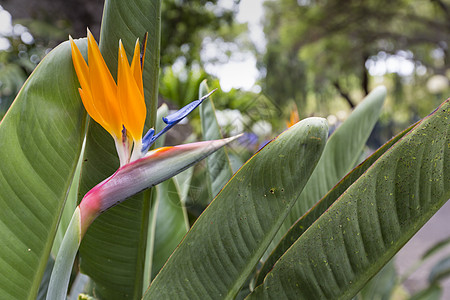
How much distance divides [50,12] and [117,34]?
4.91 ft

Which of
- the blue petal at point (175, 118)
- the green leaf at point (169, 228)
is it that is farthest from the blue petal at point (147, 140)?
the green leaf at point (169, 228)

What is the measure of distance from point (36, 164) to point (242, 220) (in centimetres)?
19

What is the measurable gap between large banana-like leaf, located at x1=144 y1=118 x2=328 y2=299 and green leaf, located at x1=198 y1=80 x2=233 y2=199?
183 mm

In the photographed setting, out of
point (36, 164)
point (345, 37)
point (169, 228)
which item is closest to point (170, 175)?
point (36, 164)

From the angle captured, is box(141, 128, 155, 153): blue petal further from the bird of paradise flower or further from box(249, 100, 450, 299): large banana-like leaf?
box(249, 100, 450, 299): large banana-like leaf

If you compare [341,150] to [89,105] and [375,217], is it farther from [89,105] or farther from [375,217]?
[89,105]

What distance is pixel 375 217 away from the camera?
1.00ft

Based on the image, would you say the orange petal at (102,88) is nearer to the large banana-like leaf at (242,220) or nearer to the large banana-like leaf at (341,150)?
the large banana-like leaf at (242,220)

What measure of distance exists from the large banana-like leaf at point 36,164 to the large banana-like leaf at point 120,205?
0.07 feet

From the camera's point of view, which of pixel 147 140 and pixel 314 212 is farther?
pixel 314 212

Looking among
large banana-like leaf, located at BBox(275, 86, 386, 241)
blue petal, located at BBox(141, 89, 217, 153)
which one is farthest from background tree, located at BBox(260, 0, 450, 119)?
blue petal, located at BBox(141, 89, 217, 153)

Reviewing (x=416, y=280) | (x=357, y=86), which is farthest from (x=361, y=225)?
(x=357, y=86)

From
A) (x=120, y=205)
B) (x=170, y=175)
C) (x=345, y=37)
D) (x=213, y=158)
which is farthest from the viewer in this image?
(x=345, y=37)

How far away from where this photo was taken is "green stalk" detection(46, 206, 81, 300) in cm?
30
